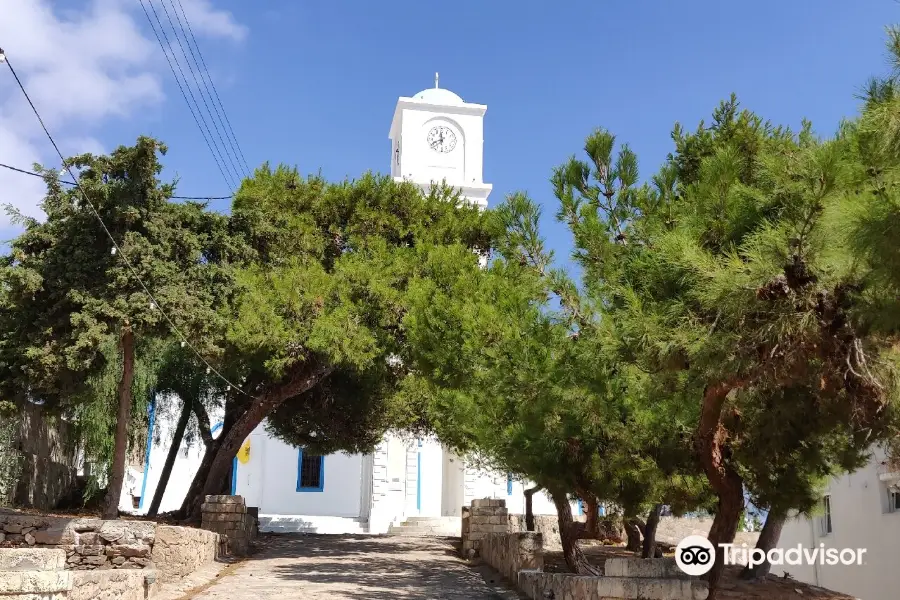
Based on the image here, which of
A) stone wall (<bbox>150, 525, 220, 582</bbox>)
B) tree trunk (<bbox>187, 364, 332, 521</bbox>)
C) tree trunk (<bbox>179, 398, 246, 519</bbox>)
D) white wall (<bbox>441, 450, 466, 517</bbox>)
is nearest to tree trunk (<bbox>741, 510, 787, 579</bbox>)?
stone wall (<bbox>150, 525, 220, 582</bbox>)

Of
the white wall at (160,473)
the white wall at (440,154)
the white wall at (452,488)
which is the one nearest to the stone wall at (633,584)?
the white wall at (160,473)

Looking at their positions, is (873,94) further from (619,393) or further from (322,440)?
(322,440)

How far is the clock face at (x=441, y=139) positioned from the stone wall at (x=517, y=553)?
71.9 feet

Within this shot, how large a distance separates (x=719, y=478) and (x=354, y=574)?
7.99 meters

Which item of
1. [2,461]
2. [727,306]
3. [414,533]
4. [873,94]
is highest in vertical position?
[873,94]

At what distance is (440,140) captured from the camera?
33.8m

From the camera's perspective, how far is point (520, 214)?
8.98m

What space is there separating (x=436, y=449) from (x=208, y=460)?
972 cm

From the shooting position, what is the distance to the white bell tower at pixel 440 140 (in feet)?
109

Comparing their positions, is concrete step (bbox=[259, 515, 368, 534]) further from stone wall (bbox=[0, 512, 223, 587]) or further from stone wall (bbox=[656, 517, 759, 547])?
stone wall (bbox=[0, 512, 223, 587])

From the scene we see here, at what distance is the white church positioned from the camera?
84.3ft

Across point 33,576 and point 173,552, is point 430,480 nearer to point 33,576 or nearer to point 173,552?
point 173,552

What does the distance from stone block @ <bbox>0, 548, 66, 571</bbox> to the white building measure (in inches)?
498

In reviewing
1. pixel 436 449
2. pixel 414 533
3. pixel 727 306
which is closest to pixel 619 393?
pixel 727 306
